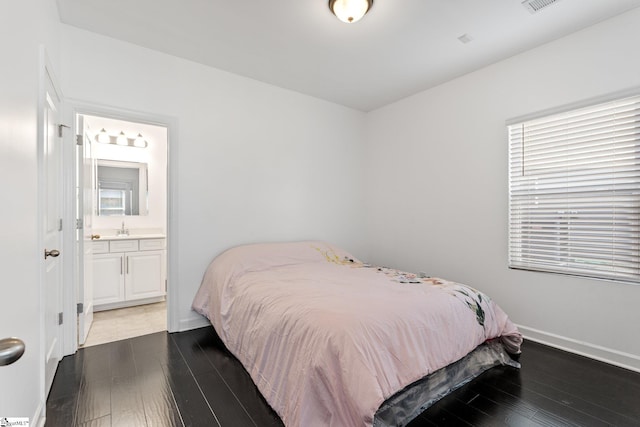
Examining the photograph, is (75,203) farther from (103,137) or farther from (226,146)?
(103,137)

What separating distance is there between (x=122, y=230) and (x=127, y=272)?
0.75 metres

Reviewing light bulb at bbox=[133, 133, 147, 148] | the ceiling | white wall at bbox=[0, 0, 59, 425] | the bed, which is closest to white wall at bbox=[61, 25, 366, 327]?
the ceiling

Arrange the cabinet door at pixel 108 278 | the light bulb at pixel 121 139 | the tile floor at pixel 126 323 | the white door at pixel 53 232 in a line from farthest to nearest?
the light bulb at pixel 121 139, the cabinet door at pixel 108 278, the tile floor at pixel 126 323, the white door at pixel 53 232

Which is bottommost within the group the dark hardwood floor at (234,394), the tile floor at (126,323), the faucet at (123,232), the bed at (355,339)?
the tile floor at (126,323)

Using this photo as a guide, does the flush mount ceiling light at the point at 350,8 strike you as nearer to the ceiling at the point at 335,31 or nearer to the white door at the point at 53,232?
the ceiling at the point at 335,31

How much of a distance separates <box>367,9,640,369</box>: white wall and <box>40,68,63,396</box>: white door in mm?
3490

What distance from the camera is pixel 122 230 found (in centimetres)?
409

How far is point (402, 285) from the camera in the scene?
2.27m

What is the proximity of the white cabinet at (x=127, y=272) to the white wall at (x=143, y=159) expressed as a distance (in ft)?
1.89

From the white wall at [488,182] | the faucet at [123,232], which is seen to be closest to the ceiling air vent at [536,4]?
the white wall at [488,182]

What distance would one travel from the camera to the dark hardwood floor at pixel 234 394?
5.49 feet

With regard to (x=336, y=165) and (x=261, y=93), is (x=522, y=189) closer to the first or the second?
(x=336, y=165)

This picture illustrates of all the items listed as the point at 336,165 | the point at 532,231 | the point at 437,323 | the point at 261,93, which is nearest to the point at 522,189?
the point at 532,231

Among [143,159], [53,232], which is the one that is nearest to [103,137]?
[143,159]
